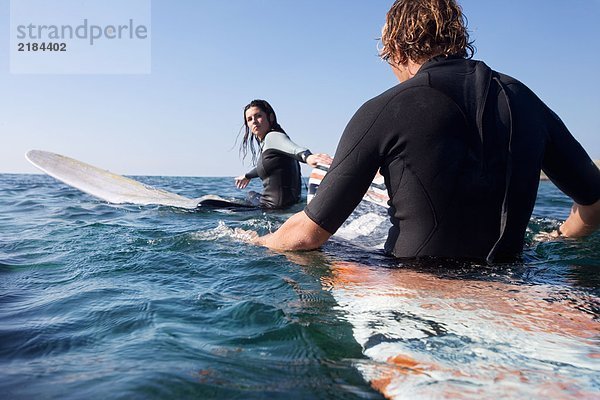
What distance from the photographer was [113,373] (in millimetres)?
1667

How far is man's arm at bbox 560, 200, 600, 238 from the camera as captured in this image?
10.1ft

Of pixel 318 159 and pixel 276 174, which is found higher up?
pixel 318 159

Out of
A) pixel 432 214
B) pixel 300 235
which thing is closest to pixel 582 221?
pixel 432 214

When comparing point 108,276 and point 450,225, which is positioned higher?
point 450,225

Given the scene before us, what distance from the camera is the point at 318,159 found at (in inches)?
232

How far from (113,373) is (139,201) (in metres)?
6.64

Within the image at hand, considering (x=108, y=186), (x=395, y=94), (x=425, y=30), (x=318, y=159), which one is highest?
(x=425, y=30)

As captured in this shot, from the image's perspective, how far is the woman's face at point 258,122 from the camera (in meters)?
7.38

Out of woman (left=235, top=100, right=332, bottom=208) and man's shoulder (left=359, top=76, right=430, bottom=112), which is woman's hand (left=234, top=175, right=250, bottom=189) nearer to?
woman (left=235, top=100, right=332, bottom=208)

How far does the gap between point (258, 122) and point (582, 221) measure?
16.3 ft

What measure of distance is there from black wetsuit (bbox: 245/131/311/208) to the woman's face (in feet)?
0.49

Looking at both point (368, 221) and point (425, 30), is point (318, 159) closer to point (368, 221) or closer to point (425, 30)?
point (368, 221)

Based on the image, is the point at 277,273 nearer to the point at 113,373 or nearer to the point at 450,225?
the point at 450,225

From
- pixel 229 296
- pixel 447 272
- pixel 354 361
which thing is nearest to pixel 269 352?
pixel 354 361
